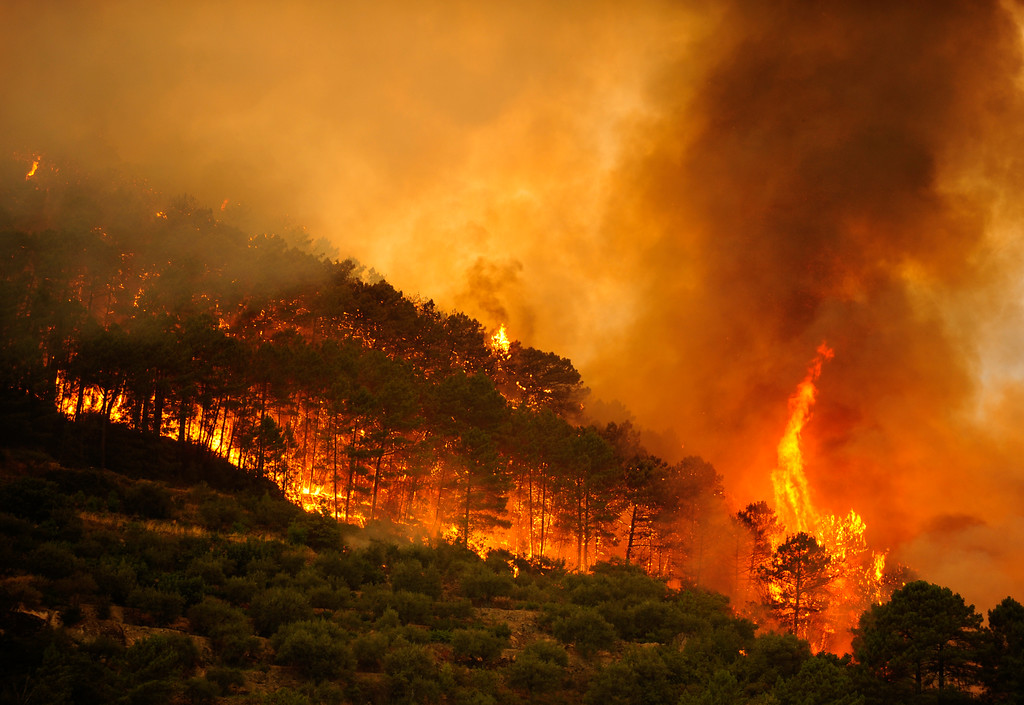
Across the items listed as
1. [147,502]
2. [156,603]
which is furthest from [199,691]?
[147,502]

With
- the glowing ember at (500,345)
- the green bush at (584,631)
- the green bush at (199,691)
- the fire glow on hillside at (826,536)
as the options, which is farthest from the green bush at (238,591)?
the glowing ember at (500,345)

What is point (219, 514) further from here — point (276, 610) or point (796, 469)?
point (796, 469)

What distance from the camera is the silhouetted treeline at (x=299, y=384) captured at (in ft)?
164

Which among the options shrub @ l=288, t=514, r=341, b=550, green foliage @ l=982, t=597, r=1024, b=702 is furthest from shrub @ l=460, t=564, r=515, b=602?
green foliage @ l=982, t=597, r=1024, b=702

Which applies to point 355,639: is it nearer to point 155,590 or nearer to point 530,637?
point 155,590

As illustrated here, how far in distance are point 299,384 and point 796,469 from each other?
6965 cm

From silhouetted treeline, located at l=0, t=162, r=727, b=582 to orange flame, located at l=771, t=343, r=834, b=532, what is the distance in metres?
27.4

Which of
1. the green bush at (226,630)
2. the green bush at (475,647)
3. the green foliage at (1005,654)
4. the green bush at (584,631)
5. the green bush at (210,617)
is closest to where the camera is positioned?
the green bush at (226,630)

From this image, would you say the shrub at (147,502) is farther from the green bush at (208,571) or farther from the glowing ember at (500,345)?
the glowing ember at (500,345)

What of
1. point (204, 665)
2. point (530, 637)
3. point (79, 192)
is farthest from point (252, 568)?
point (79, 192)

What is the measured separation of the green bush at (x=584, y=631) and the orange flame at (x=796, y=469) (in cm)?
5371

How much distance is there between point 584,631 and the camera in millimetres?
35719

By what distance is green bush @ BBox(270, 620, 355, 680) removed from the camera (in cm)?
2573

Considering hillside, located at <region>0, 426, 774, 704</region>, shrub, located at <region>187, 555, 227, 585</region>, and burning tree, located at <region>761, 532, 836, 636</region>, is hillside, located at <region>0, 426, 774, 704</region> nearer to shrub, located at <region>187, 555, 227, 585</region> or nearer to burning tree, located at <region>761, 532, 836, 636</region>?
shrub, located at <region>187, 555, 227, 585</region>
